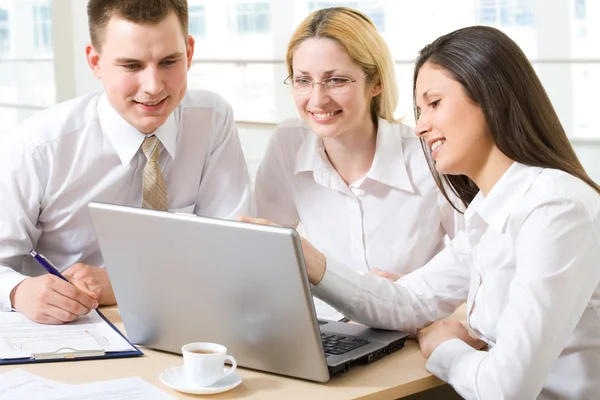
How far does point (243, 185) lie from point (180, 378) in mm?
889

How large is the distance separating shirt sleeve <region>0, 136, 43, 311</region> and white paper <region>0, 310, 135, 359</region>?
21 cm

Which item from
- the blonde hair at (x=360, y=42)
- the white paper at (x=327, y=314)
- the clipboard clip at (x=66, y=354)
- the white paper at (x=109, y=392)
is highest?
the blonde hair at (x=360, y=42)

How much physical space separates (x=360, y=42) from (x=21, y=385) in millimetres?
1180

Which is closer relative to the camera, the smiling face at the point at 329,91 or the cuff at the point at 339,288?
the cuff at the point at 339,288

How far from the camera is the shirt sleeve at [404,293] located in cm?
160

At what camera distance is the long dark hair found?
4.68 feet

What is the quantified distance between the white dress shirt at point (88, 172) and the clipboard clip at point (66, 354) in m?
0.34

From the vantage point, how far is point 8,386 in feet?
4.46

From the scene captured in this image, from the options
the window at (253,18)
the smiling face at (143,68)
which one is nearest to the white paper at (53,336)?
the smiling face at (143,68)

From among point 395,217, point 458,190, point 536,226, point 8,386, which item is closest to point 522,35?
point 395,217

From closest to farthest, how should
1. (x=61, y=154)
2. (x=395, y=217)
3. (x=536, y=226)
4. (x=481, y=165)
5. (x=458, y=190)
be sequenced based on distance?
1. (x=536, y=226)
2. (x=481, y=165)
3. (x=458, y=190)
4. (x=61, y=154)
5. (x=395, y=217)

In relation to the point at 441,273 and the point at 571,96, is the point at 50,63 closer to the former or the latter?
the point at 571,96

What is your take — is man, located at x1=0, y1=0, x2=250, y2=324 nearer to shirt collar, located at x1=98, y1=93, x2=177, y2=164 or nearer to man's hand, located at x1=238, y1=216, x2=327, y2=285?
shirt collar, located at x1=98, y1=93, x2=177, y2=164

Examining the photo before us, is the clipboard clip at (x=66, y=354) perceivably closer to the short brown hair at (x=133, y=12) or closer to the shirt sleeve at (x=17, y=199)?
the shirt sleeve at (x=17, y=199)
